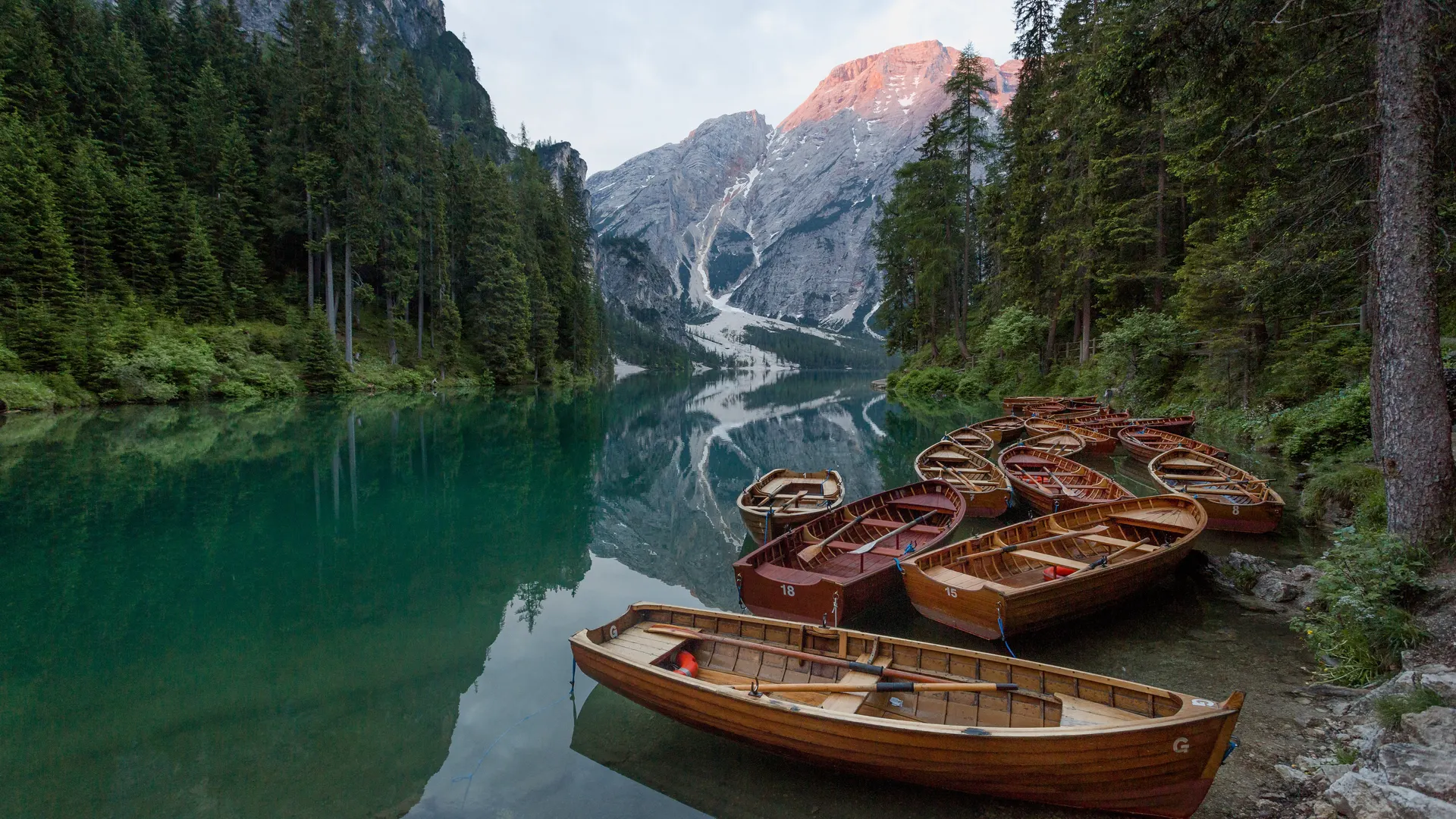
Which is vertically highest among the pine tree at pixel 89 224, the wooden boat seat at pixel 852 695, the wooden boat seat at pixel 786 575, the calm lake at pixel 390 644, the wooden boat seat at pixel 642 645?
the pine tree at pixel 89 224

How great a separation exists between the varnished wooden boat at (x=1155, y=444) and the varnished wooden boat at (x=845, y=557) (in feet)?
25.1

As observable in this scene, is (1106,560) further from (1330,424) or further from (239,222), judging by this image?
(239,222)

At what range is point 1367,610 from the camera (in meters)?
5.44

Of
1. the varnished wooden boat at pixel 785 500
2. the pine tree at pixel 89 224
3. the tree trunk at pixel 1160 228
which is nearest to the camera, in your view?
the varnished wooden boat at pixel 785 500

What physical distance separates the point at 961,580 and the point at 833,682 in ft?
9.07

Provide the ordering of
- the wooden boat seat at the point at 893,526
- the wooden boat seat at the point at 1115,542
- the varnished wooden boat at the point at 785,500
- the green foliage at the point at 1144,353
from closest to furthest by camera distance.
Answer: the wooden boat seat at the point at 1115,542
the wooden boat seat at the point at 893,526
the varnished wooden boat at the point at 785,500
the green foliage at the point at 1144,353

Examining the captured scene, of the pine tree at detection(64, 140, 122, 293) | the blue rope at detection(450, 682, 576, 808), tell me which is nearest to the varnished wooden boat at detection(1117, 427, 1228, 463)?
the blue rope at detection(450, 682, 576, 808)

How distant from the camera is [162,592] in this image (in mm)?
8789

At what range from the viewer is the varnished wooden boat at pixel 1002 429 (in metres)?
21.4

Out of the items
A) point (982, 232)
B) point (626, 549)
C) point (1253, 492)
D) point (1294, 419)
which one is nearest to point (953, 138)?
point (982, 232)

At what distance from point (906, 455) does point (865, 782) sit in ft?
56.8

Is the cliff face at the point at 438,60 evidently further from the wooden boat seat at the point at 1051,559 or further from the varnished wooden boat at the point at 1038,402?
the wooden boat seat at the point at 1051,559

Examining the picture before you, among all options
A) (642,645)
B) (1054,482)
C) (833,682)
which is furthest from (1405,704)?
(1054,482)

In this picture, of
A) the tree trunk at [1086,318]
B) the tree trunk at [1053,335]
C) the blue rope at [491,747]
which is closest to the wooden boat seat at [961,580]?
the blue rope at [491,747]
